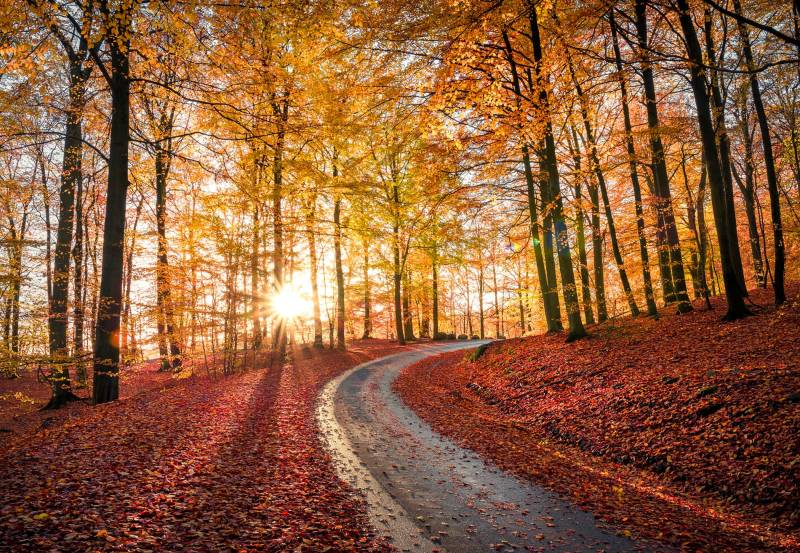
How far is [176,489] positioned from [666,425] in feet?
24.0

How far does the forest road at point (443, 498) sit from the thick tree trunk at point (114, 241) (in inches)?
200

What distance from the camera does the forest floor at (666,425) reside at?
15.6 feet

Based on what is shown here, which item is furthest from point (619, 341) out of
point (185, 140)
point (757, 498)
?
point (185, 140)

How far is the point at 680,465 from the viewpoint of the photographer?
19.3 feet

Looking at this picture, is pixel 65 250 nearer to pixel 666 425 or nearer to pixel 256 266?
pixel 256 266

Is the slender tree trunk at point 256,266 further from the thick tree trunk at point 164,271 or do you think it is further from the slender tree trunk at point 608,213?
the slender tree trunk at point 608,213

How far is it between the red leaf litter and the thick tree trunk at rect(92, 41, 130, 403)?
72.1 inches

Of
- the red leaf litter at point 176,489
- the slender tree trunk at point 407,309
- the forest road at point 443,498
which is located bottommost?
the forest road at point 443,498

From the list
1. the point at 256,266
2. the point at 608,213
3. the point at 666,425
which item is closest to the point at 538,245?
the point at 608,213

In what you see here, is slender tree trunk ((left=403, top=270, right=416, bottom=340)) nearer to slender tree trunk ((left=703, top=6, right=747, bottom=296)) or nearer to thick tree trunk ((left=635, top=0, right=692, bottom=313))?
thick tree trunk ((left=635, top=0, right=692, bottom=313))

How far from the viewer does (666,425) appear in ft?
22.2

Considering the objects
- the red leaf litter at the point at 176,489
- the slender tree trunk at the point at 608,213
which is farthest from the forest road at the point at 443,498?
the slender tree trunk at the point at 608,213

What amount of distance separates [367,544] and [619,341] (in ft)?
32.3

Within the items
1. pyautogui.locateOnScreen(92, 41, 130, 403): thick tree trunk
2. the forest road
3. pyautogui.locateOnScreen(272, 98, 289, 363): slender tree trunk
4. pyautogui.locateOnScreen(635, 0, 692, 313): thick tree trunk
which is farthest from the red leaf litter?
pyautogui.locateOnScreen(635, 0, 692, 313): thick tree trunk
